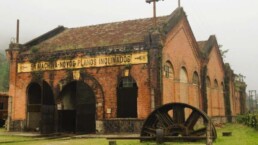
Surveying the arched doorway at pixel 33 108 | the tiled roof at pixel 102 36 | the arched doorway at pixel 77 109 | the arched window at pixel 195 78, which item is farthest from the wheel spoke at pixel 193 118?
the arched doorway at pixel 33 108

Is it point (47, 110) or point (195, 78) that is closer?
point (47, 110)

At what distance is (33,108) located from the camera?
2264 cm

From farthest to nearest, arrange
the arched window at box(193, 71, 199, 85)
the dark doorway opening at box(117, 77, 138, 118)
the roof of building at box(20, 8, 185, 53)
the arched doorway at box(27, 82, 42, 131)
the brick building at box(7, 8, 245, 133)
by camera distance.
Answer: the arched window at box(193, 71, 199, 85), the arched doorway at box(27, 82, 42, 131), the roof of building at box(20, 8, 185, 53), the dark doorway opening at box(117, 77, 138, 118), the brick building at box(7, 8, 245, 133)

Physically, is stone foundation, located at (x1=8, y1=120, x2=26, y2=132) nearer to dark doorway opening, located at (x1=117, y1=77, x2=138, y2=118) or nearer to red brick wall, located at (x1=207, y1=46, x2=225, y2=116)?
dark doorway opening, located at (x1=117, y1=77, x2=138, y2=118)

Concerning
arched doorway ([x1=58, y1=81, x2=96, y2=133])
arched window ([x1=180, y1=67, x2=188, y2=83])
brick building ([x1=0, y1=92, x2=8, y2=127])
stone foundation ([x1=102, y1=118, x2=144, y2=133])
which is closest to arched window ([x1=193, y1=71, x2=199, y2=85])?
arched window ([x1=180, y1=67, x2=188, y2=83])

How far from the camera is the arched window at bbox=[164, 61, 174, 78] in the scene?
20.1m

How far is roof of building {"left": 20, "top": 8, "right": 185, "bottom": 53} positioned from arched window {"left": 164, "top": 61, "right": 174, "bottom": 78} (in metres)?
2.16

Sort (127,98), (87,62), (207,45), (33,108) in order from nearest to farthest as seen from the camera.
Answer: (127,98) < (87,62) < (33,108) < (207,45)

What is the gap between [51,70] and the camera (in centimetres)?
2180

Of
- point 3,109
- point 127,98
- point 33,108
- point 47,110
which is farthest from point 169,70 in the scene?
point 3,109

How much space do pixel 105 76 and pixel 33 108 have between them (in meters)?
5.95

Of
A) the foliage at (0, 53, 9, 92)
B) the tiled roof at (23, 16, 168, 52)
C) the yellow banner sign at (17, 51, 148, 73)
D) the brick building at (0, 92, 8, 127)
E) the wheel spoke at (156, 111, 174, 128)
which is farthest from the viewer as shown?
the foliage at (0, 53, 9, 92)

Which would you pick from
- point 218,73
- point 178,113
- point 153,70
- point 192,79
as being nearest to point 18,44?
point 153,70

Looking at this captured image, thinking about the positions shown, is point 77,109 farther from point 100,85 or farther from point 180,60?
point 180,60
